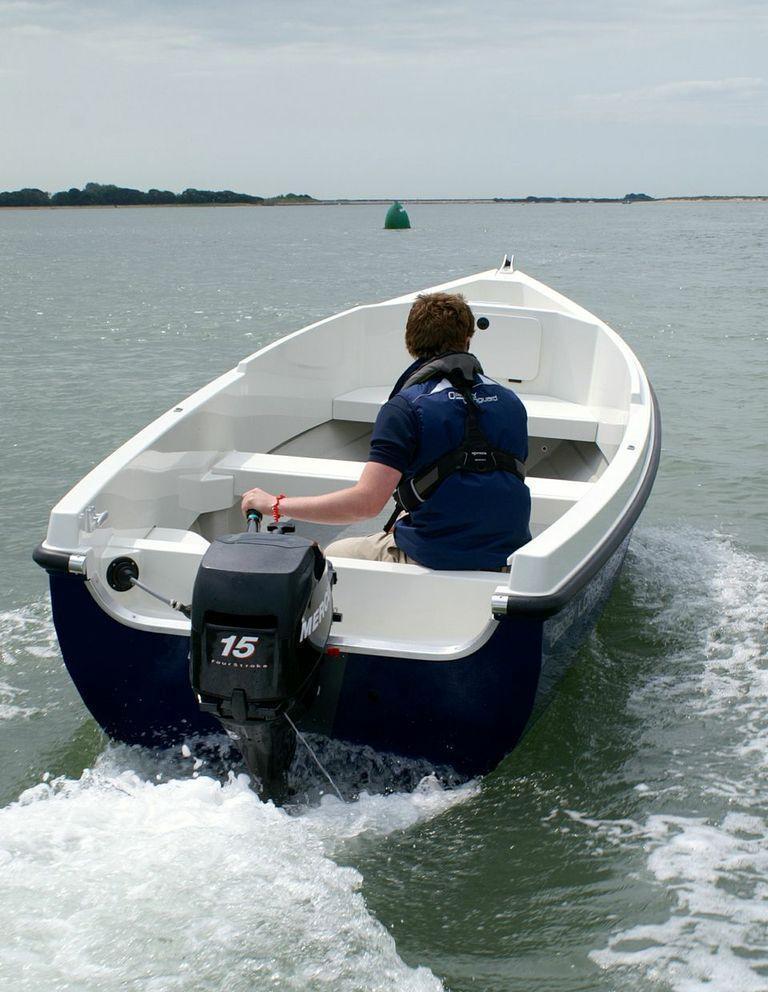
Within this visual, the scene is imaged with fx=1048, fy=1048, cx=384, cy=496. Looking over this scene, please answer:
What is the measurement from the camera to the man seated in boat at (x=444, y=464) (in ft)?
10.2

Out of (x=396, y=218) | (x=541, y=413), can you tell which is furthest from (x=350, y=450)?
(x=396, y=218)

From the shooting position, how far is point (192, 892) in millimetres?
2689

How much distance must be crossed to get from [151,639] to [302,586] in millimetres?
584

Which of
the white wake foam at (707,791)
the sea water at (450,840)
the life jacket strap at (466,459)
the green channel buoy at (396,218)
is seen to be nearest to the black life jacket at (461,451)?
the life jacket strap at (466,459)

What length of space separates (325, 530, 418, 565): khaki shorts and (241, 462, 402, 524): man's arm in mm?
329

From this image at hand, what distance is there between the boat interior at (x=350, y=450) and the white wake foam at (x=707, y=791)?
2.57 feet

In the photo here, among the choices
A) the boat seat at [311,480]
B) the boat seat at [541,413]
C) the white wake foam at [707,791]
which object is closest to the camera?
the white wake foam at [707,791]

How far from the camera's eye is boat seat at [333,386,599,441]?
5332mm

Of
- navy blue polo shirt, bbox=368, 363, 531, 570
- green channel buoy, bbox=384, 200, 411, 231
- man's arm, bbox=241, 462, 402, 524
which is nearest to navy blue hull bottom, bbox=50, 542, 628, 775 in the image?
navy blue polo shirt, bbox=368, 363, 531, 570

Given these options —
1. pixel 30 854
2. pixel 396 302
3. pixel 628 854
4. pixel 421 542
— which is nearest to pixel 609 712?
pixel 628 854

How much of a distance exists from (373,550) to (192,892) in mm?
1271

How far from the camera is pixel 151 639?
304 cm

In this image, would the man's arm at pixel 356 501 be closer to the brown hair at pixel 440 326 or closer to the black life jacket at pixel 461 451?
the black life jacket at pixel 461 451

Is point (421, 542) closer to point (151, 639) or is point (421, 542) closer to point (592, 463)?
point (151, 639)
